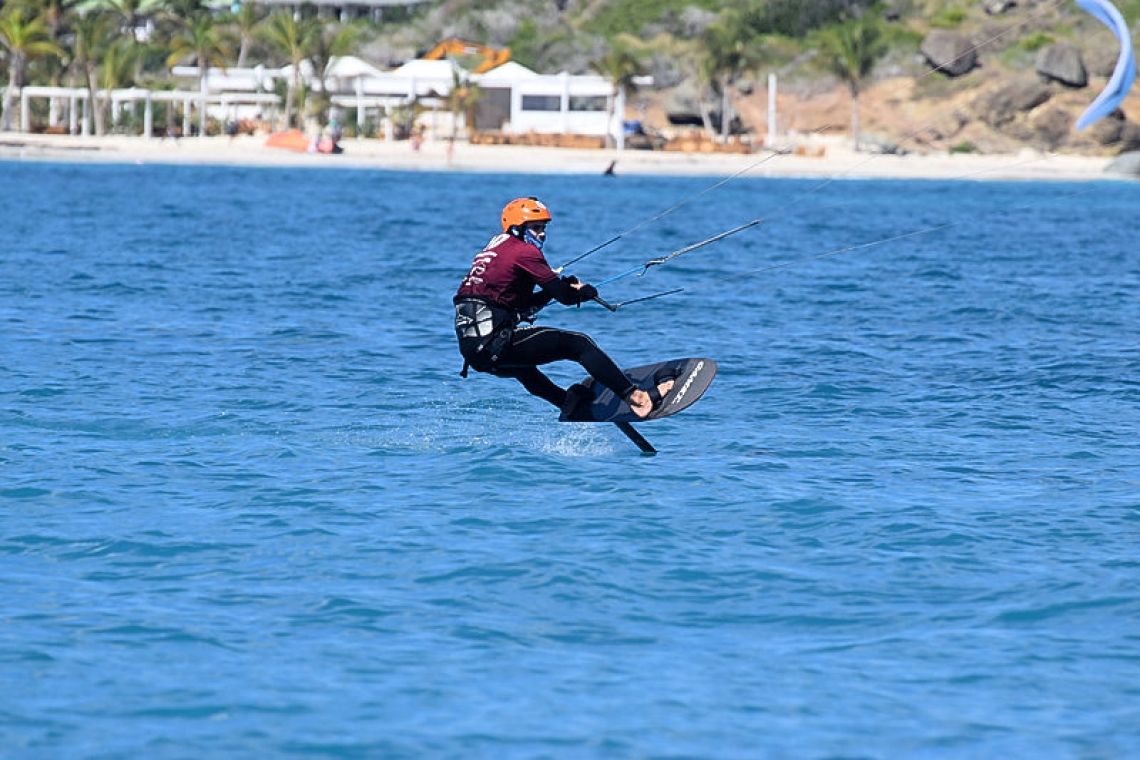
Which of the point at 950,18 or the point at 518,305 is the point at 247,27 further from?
the point at 518,305

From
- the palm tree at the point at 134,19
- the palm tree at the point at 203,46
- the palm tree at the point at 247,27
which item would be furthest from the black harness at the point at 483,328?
the palm tree at the point at 247,27

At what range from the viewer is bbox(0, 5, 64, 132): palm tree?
9044 centimetres

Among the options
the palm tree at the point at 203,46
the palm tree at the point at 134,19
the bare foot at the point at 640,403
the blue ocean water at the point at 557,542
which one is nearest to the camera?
the blue ocean water at the point at 557,542

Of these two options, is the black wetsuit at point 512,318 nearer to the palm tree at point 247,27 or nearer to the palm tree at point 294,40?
the palm tree at point 294,40

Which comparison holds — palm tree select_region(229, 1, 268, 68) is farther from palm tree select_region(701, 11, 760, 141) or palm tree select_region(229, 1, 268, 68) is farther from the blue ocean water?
the blue ocean water

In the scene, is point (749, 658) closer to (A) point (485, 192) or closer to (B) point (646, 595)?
(B) point (646, 595)

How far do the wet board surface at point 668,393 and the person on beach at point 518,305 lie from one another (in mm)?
288

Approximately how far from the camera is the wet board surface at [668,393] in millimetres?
12914

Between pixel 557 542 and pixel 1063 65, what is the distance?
8827 cm

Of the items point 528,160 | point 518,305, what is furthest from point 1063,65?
point 518,305

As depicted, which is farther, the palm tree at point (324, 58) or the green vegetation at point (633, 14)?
the green vegetation at point (633, 14)

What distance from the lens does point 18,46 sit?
90.4 metres

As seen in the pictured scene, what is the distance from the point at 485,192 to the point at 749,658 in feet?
185

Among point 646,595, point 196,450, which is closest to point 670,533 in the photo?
point 646,595
